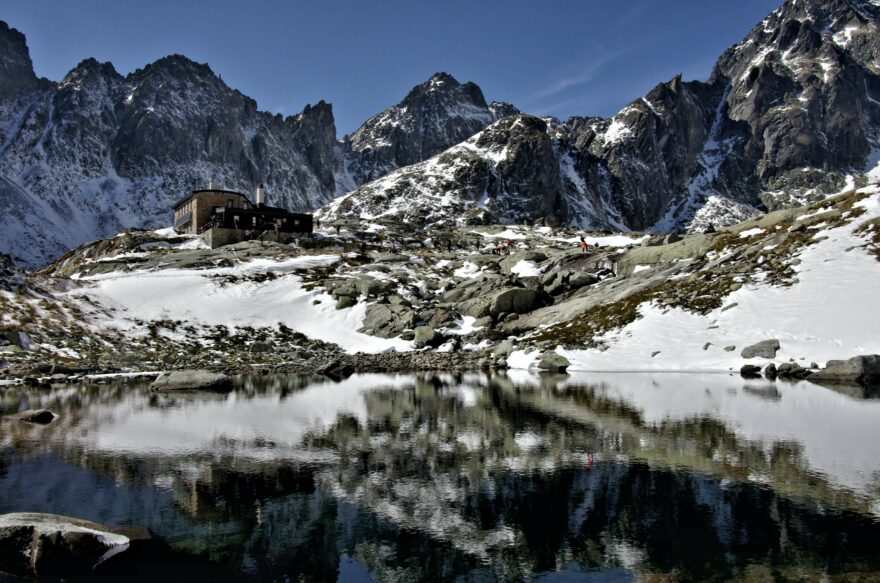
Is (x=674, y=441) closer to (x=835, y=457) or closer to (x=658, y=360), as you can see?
(x=835, y=457)

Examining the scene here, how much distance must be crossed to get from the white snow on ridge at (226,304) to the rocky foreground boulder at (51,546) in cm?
4498

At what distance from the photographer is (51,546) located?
11.5 m

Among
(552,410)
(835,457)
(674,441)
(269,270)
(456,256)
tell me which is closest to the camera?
(835,457)

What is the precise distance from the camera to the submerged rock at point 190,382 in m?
37.6

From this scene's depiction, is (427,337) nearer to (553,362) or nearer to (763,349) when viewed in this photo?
(553,362)

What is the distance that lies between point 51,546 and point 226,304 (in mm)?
52761

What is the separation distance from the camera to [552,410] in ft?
89.8

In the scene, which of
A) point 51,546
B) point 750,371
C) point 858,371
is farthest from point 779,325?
point 51,546

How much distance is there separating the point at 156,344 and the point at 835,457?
49.3m

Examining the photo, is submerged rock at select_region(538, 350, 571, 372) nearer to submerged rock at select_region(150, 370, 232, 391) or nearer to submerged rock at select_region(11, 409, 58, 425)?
submerged rock at select_region(150, 370, 232, 391)

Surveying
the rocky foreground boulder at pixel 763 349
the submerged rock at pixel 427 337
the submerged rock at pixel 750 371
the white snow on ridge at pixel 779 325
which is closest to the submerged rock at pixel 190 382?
the submerged rock at pixel 427 337

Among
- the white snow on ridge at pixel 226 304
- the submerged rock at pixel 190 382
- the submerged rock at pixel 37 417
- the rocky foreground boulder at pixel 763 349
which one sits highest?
the white snow on ridge at pixel 226 304

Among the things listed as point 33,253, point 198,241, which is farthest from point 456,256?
point 33,253

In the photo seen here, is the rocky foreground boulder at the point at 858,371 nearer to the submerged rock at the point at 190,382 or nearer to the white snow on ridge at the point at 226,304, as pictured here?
the white snow on ridge at the point at 226,304
